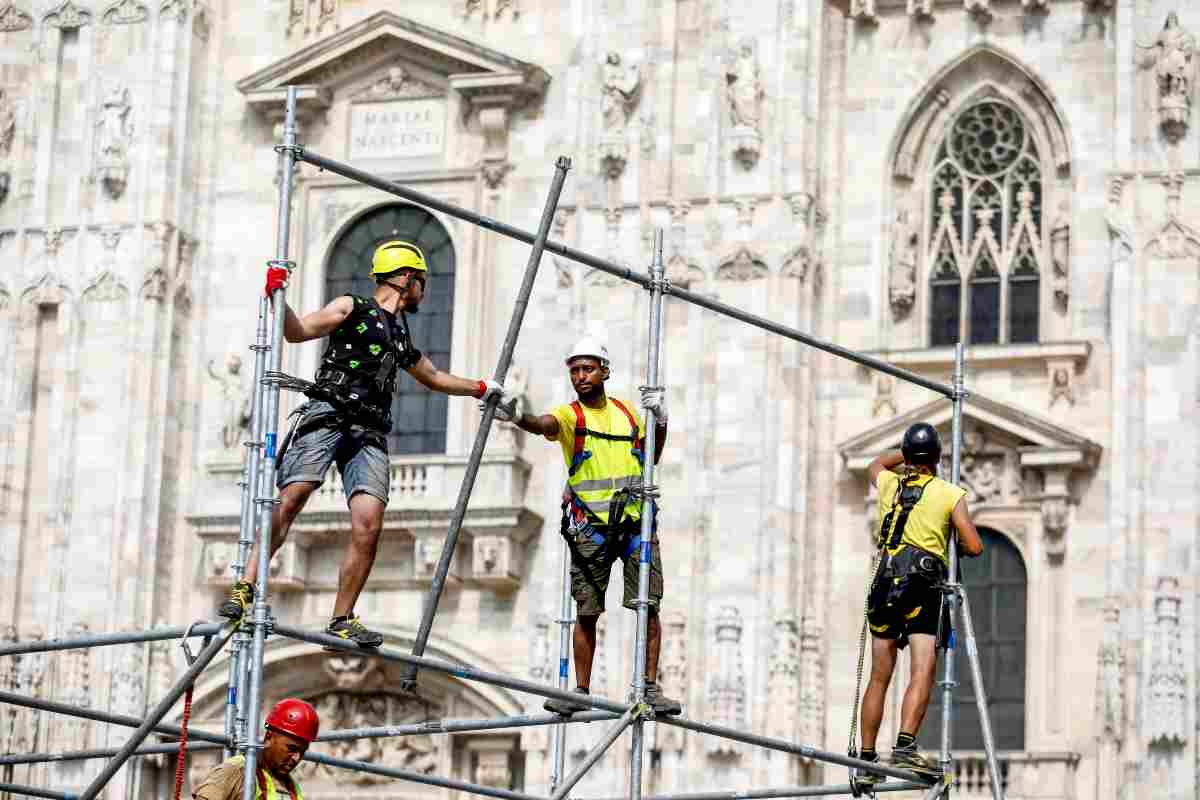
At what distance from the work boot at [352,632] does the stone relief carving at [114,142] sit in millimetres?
15162

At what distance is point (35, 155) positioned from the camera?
93.6ft

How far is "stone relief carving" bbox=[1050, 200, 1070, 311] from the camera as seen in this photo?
25734 millimetres

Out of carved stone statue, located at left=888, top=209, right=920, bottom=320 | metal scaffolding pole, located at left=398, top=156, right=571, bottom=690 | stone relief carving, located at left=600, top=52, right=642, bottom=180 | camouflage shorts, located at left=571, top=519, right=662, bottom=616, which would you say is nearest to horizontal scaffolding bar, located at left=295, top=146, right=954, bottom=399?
metal scaffolding pole, located at left=398, top=156, right=571, bottom=690

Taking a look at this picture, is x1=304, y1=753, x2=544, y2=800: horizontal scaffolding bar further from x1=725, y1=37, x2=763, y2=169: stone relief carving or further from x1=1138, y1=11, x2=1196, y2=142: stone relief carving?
x1=1138, y1=11, x2=1196, y2=142: stone relief carving

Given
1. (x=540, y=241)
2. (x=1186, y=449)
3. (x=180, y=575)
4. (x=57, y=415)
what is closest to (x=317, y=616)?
(x=180, y=575)

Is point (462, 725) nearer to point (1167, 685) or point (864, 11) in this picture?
point (1167, 685)

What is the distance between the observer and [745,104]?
26.2m

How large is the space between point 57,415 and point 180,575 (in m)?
2.00

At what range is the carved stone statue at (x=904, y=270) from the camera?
86.3 ft

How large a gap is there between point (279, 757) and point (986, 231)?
14.8 metres

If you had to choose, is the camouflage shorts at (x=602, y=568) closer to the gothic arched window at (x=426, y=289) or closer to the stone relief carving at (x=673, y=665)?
the stone relief carving at (x=673, y=665)

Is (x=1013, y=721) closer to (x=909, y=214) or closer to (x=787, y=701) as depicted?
(x=787, y=701)

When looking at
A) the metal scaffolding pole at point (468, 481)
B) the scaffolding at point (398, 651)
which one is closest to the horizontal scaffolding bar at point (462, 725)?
the scaffolding at point (398, 651)

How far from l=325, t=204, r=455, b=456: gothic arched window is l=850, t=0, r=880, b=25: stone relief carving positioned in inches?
177
